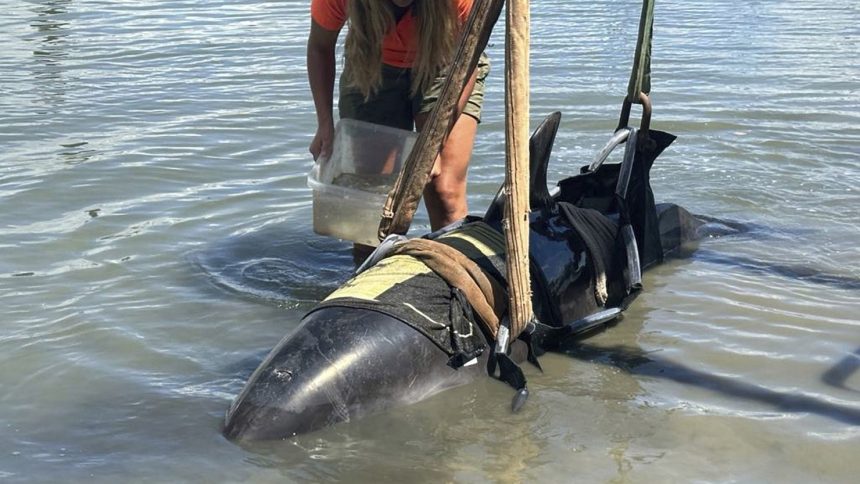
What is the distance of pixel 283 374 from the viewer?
377 cm

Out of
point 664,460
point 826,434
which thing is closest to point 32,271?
point 664,460

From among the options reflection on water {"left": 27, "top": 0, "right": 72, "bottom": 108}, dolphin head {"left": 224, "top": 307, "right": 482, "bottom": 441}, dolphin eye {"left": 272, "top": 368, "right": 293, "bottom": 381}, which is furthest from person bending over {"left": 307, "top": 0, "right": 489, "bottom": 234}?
reflection on water {"left": 27, "top": 0, "right": 72, "bottom": 108}

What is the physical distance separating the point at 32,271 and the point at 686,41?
8.45 metres

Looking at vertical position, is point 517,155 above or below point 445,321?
above

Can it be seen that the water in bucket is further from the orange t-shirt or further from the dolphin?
the dolphin

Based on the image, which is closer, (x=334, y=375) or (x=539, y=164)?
(x=334, y=375)

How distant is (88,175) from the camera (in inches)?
287

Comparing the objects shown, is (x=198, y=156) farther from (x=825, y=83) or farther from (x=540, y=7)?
(x=540, y=7)

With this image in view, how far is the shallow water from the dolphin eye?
246 mm

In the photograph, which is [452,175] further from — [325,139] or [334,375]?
[334,375]

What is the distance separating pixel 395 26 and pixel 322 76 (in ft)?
1.51

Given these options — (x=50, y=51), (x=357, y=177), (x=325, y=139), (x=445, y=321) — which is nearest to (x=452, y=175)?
(x=357, y=177)

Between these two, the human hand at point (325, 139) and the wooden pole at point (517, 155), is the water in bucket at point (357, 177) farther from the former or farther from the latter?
the wooden pole at point (517, 155)

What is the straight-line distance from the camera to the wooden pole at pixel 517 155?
150 inches
